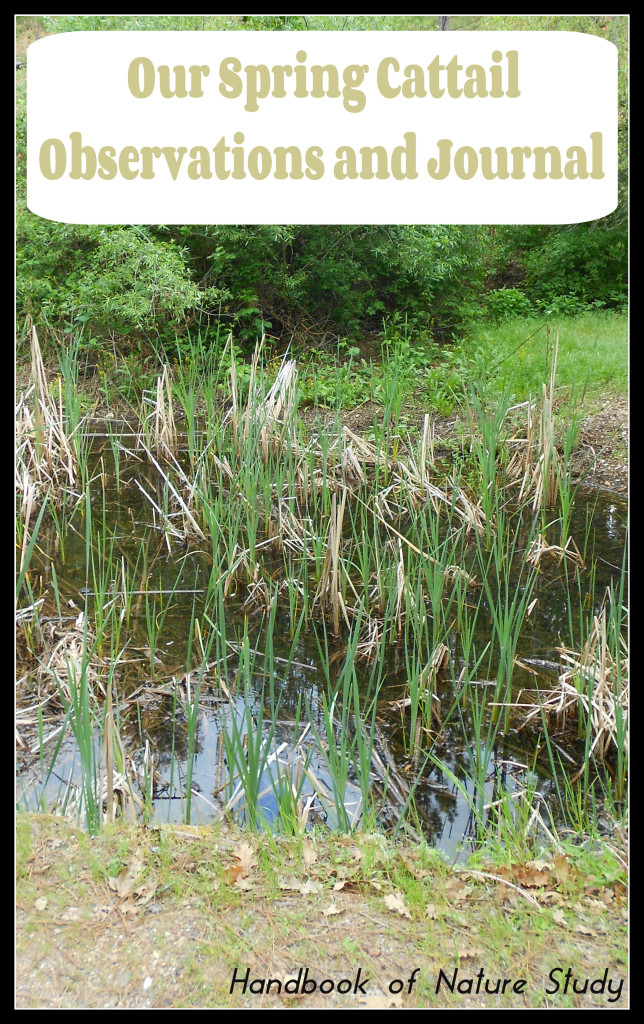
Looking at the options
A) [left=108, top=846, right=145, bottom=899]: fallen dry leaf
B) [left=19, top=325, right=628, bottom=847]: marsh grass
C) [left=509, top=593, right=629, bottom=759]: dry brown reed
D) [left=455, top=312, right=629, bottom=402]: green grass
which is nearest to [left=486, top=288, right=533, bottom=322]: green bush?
[left=455, top=312, right=629, bottom=402]: green grass

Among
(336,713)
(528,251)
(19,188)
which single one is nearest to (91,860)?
(336,713)

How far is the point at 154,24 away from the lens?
20.6 feet

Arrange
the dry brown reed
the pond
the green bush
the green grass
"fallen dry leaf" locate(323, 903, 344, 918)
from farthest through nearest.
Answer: the green bush, the green grass, the dry brown reed, the pond, "fallen dry leaf" locate(323, 903, 344, 918)

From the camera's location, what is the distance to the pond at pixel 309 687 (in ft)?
8.07

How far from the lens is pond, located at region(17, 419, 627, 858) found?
2.46 metres

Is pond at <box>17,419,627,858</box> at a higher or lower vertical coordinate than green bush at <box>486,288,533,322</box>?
lower

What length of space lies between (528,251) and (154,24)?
16.1 feet

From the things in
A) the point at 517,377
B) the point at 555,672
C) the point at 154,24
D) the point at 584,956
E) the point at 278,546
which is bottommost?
the point at 584,956

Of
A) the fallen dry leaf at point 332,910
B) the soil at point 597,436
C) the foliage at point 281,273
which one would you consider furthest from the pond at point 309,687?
the foliage at point 281,273

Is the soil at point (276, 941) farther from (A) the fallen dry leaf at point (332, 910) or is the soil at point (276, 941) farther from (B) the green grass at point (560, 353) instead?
(B) the green grass at point (560, 353)

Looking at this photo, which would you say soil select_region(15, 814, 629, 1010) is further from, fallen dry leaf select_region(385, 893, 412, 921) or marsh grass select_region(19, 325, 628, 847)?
marsh grass select_region(19, 325, 628, 847)

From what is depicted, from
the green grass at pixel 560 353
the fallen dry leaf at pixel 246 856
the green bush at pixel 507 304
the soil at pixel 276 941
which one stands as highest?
the green bush at pixel 507 304

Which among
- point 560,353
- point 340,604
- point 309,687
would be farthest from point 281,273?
point 309,687
